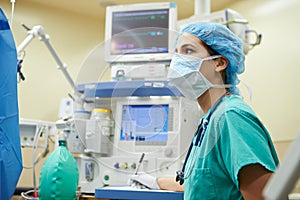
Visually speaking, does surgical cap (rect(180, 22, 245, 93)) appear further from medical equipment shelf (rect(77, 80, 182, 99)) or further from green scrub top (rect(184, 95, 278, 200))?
medical equipment shelf (rect(77, 80, 182, 99))

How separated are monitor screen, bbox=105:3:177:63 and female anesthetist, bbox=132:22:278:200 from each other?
833 millimetres

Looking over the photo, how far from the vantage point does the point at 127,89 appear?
1885 mm

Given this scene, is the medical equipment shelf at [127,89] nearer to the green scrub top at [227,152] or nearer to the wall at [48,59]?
the green scrub top at [227,152]

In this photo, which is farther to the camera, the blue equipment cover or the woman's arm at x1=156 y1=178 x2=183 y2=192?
the woman's arm at x1=156 y1=178 x2=183 y2=192

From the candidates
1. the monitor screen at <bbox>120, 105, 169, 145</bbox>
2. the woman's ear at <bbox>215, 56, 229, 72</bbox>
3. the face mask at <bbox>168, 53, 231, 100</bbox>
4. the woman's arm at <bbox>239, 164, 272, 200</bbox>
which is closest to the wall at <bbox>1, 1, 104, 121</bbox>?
the monitor screen at <bbox>120, 105, 169, 145</bbox>

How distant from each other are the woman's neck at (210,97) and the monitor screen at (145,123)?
0.90 feet

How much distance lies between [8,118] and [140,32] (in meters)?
1.22

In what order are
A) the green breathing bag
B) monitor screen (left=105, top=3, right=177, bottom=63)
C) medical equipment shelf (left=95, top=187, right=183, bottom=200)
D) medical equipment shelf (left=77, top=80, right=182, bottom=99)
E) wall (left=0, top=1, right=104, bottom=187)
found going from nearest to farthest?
1. medical equipment shelf (left=95, top=187, right=183, bottom=200)
2. the green breathing bag
3. medical equipment shelf (left=77, top=80, right=182, bottom=99)
4. monitor screen (left=105, top=3, right=177, bottom=63)
5. wall (left=0, top=1, right=104, bottom=187)

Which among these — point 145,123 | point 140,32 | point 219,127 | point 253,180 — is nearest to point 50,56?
point 140,32

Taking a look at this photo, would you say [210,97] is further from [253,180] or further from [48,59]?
[48,59]

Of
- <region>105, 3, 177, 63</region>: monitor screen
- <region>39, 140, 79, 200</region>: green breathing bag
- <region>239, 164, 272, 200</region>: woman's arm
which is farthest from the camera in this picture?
<region>105, 3, 177, 63</region>: monitor screen

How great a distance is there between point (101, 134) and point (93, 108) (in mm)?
176

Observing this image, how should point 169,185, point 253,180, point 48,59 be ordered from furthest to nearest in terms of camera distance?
point 48,59
point 169,185
point 253,180

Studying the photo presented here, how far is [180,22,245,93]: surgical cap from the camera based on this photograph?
1332 millimetres
